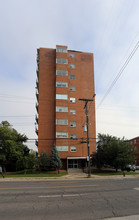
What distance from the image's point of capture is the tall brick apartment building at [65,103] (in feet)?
118

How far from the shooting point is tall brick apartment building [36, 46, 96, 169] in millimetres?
35938

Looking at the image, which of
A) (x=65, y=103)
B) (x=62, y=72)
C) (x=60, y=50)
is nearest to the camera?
(x=65, y=103)

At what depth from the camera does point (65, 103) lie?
37406 mm

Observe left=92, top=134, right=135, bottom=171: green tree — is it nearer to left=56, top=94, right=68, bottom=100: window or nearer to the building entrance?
the building entrance

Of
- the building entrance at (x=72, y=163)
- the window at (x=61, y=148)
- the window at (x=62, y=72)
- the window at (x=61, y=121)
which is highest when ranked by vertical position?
the window at (x=62, y=72)

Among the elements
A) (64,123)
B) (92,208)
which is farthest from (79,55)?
(92,208)

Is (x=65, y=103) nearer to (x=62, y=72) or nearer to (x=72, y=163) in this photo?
(x=62, y=72)

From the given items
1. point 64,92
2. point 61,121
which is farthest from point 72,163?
point 64,92

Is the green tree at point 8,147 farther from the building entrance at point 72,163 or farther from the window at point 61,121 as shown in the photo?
the building entrance at point 72,163

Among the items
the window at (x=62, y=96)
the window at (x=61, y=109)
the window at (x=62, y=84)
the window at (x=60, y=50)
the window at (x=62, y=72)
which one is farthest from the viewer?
the window at (x=60, y=50)

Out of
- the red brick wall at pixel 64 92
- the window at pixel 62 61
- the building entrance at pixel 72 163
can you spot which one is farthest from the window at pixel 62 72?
the building entrance at pixel 72 163

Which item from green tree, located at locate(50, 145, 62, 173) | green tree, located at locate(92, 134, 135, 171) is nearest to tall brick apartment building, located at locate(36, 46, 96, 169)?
green tree, located at locate(50, 145, 62, 173)

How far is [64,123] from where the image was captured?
3634 cm

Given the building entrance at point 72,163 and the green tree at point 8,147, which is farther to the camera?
the building entrance at point 72,163
